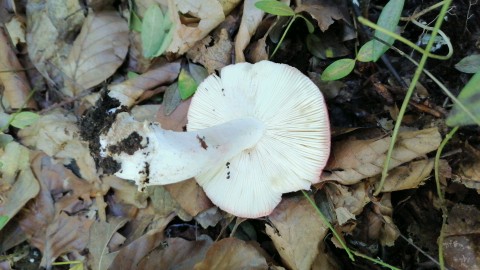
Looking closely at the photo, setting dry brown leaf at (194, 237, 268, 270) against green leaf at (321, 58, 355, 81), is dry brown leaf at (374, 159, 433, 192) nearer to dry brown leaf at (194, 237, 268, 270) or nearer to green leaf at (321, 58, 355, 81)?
green leaf at (321, 58, 355, 81)

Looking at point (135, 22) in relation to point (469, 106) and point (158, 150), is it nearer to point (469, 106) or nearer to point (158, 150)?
point (158, 150)

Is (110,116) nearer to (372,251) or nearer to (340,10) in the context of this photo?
(340,10)

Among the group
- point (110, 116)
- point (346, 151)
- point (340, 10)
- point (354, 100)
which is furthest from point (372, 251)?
point (110, 116)

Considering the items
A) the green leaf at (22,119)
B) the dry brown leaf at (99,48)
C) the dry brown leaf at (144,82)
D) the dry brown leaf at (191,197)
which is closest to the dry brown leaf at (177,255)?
the dry brown leaf at (191,197)

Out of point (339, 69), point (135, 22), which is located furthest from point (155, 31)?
point (339, 69)

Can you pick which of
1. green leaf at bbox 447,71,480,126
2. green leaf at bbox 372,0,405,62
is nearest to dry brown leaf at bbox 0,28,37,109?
green leaf at bbox 372,0,405,62

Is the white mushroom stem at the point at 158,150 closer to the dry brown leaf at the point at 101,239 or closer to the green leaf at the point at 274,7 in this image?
the green leaf at the point at 274,7
